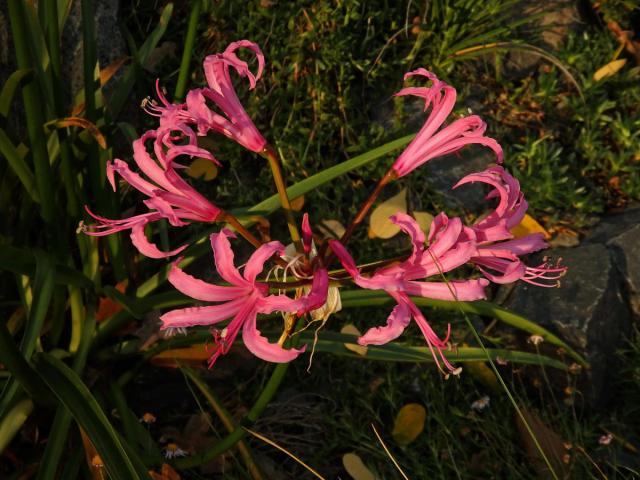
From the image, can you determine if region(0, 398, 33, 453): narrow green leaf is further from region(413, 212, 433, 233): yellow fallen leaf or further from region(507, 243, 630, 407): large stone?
region(507, 243, 630, 407): large stone

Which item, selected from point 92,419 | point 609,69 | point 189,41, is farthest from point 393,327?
point 609,69

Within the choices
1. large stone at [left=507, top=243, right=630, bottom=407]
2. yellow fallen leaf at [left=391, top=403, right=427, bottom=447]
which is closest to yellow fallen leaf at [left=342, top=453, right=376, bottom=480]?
yellow fallen leaf at [left=391, top=403, right=427, bottom=447]

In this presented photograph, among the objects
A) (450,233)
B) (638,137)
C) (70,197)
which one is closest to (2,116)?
(70,197)

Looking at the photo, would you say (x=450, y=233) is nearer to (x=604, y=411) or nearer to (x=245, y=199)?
(x=245, y=199)

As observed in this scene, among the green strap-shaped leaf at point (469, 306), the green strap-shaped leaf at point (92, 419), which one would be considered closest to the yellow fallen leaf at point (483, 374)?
the green strap-shaped leaf at point (469, 306)

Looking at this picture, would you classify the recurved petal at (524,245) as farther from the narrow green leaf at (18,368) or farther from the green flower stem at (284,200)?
the narrow green leaf at (18,368)

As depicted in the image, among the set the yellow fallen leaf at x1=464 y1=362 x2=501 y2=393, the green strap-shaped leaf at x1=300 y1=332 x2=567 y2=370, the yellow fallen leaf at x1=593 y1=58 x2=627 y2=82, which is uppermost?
the yellow fallen leaf at x1=593 y1=58 x2=627 y2=82
